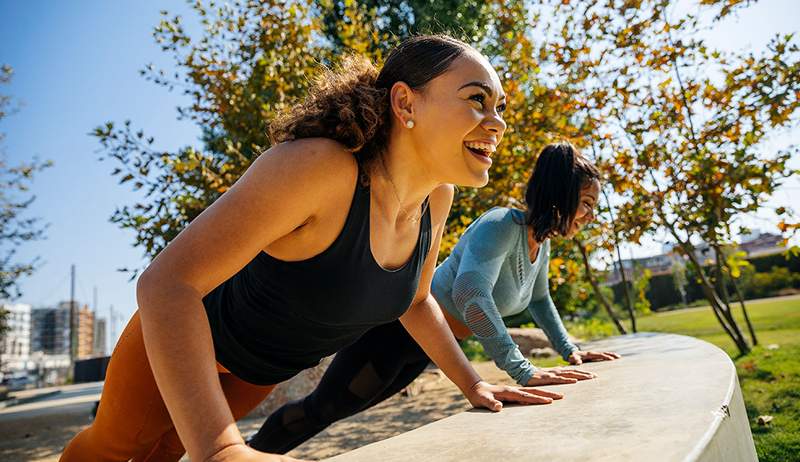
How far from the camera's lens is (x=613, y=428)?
1.02 metres

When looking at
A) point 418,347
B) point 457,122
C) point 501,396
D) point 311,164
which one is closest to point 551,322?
point 418,347

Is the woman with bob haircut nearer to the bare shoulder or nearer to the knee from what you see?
the knee

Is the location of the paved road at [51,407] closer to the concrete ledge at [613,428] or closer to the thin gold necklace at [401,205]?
the thin gold necklace at [401,205]

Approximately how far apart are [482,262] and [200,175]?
13.8 ft

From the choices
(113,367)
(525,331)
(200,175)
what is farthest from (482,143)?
(525,331)

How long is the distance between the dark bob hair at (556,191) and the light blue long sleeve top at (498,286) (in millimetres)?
99

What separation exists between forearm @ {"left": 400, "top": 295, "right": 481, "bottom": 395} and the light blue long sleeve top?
0.74 ft

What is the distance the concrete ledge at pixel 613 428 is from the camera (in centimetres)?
87

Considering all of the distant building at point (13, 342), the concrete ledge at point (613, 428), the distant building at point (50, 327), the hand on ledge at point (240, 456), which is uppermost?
the distant building at point (50, 327)

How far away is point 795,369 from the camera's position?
15.8 feet

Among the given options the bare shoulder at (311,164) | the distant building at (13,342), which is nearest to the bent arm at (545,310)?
the bare shoulder at (311,164)

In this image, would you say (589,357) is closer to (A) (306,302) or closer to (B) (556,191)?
(B) (556,191)

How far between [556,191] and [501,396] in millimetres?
1335

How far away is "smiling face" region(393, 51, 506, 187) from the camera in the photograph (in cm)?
153
